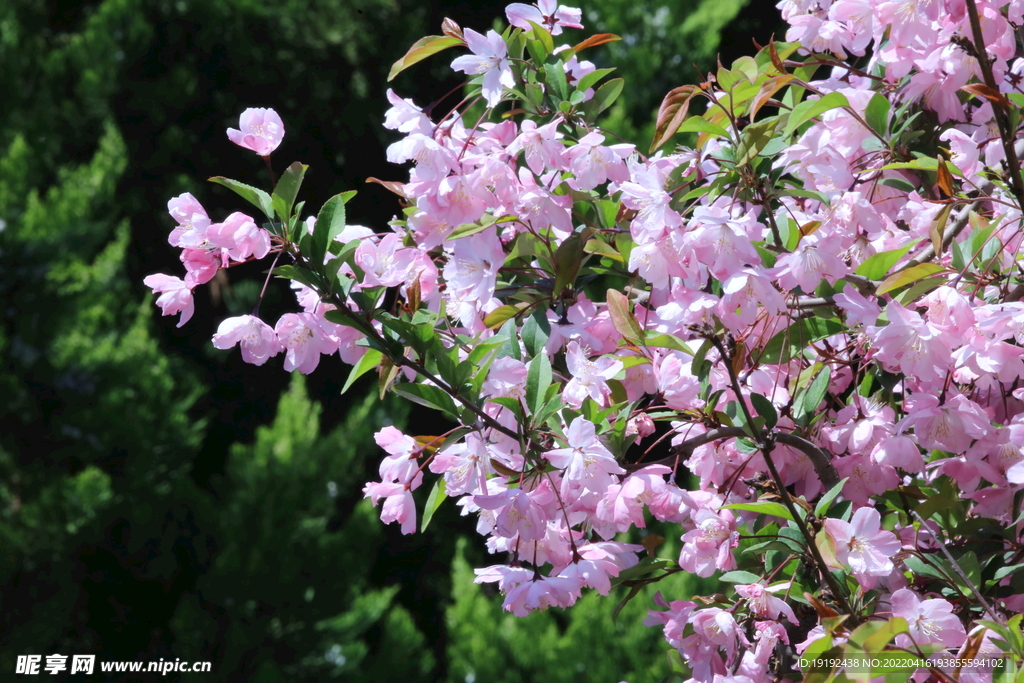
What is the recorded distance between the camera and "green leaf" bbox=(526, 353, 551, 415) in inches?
31.5

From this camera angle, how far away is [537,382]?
0.81 metres

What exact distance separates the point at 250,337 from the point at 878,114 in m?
0.72

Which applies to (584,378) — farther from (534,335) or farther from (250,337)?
(250,337)

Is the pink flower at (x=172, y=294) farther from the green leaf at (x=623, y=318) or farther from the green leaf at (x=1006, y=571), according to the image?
the green leaf at (x=1006, y=571)

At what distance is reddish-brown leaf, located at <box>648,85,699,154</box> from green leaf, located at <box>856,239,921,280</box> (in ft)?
0.75

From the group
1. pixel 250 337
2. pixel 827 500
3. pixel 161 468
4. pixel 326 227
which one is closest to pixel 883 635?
pixel 827 500

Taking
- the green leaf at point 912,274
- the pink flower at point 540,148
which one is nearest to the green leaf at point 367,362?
the pink flower at point 540,148

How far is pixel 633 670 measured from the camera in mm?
2988

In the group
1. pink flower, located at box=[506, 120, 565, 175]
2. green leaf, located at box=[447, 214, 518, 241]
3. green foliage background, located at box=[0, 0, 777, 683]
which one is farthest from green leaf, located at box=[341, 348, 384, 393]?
green foliage background, located at box=[0, 0, 777, 683]

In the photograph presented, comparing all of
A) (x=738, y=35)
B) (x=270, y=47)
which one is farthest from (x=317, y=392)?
(x=738, y=35)

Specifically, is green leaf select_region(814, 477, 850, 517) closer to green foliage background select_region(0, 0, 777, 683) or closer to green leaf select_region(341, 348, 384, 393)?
green leaf select_region(341, 348, 384, 393)

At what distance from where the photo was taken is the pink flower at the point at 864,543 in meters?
0.77

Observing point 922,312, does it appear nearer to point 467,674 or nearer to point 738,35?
point 467,674

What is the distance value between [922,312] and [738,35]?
11.9ft
